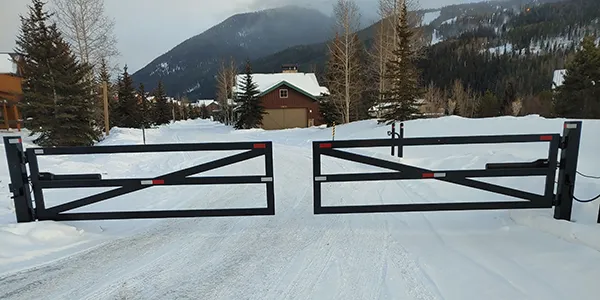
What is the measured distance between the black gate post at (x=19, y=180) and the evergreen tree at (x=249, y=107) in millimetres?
35165

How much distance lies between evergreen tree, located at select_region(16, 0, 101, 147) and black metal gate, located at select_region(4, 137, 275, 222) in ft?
54.3

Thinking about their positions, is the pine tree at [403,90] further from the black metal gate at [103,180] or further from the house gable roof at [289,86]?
the house gable roof at [289,86]

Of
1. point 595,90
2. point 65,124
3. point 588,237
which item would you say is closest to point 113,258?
point 588,237

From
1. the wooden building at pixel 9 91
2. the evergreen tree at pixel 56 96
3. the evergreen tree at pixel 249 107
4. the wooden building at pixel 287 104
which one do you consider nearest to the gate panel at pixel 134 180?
the evergreen tree at pixel 56 96

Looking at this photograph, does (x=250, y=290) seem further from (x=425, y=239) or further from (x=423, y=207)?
(x=423, y=207)

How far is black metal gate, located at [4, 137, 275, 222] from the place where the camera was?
4.40 m

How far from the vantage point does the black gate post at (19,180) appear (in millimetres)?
4328

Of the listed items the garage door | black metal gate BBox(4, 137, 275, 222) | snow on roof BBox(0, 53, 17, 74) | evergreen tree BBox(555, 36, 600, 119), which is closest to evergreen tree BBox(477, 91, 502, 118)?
evergreen tree BBox(555, 36, 600, 119)

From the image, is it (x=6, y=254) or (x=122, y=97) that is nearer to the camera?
(x=6, y=254)

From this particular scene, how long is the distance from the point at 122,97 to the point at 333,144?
46.3 metres

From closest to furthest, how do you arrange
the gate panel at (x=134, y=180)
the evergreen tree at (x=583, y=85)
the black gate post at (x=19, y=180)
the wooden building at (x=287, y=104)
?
1. the black gate post at (x=19, y=180)
2. the gate panel at (x=134, y=180)
3. the evergreen tree at (x=583, y=85)
4. the wooden building at (x=287, y=104)

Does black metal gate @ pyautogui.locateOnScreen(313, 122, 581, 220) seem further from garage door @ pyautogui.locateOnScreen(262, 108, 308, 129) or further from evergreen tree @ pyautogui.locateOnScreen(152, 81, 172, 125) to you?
evergreen tree @ pyautogui.locateOnScreen(152, 81, 172, 125)

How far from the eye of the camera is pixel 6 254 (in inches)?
150

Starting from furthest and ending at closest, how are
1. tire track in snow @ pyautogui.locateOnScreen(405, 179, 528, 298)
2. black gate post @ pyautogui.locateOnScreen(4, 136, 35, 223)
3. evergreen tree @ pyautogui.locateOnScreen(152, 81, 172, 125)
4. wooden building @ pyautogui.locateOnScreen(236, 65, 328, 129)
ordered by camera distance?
evergreen tree @ pyautogui.locateOnScreen(152, 81, 172, 125) < wooden building @ pyautogui.locateOnScreen(236, 65, 328, 129) < black gate post @ pyautogui.locateOnScreen(4, 136, 35, 223) < tire track in snow @ pyautogui.locateOnScreen(405, 179, 528, 298)
